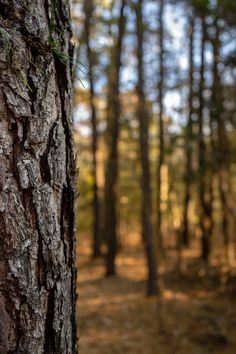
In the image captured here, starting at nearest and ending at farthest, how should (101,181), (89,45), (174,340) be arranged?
(174,340), (89,45), (101,181)

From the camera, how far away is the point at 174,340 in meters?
6.86

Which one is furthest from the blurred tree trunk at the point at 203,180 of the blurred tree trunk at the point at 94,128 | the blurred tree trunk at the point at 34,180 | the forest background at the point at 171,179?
the blurred tree trunk at the point at 34,180

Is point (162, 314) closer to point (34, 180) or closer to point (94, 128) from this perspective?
point (34, 180)

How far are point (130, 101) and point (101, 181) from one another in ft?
15.2

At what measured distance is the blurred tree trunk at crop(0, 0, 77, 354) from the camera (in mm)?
1111

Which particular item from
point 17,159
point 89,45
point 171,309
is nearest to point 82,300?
point 171,309

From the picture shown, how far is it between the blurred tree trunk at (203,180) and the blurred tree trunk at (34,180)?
8874 mm

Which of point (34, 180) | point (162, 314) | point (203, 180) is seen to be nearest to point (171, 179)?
point (203, 180)

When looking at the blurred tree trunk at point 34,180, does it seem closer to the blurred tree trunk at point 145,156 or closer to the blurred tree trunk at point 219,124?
the blurred tree trunk at point 145,156

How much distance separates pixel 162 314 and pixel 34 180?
6447 mm

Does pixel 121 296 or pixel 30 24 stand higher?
pixel 30 24

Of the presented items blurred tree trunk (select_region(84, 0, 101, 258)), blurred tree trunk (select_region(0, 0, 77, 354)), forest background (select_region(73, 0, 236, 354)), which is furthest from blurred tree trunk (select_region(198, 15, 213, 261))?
blurred tree trunk (select_region(0, 0, 77, 354))

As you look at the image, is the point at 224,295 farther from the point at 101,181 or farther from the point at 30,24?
the point at 101,181

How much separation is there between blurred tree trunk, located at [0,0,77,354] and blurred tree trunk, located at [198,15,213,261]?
8.87 meters
